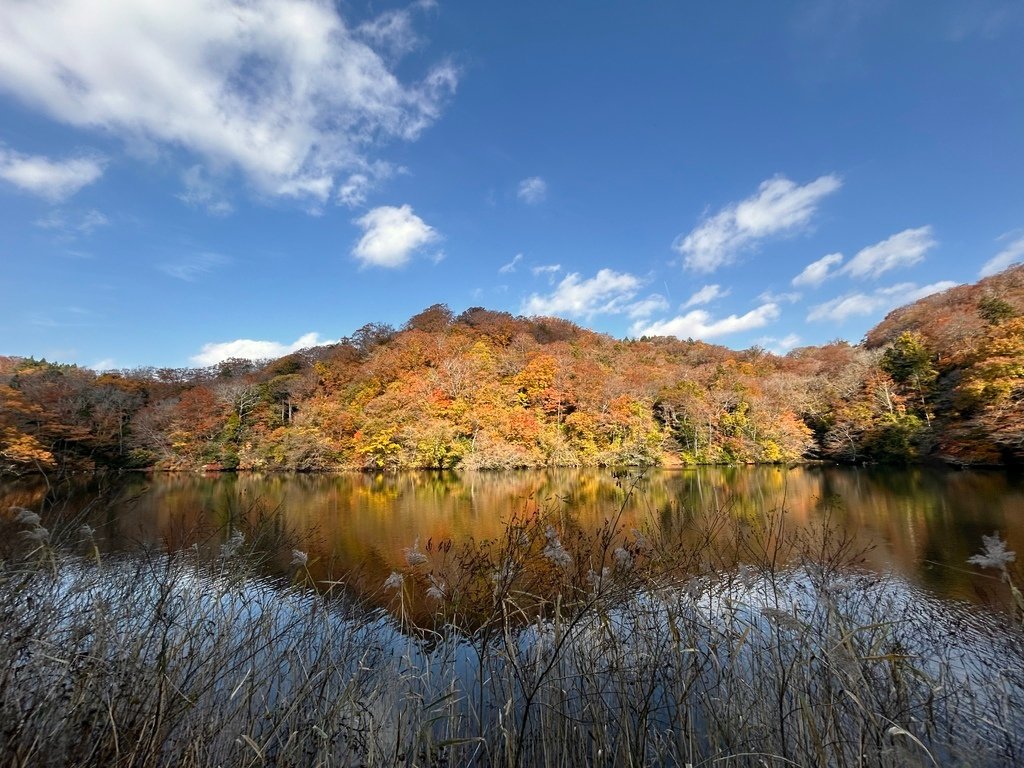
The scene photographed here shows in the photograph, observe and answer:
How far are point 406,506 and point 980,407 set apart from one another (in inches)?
1209

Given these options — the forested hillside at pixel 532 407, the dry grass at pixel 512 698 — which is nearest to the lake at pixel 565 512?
the dry grass at pixel 512 698

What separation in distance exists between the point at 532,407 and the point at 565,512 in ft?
109

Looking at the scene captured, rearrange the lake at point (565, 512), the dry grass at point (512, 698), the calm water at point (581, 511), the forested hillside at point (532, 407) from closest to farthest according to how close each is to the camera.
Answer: the dry grass at point (512, 698) → the lake at point (565, 512) → the calm water at point (581, 511) → the forested hillside at point (532, 407)

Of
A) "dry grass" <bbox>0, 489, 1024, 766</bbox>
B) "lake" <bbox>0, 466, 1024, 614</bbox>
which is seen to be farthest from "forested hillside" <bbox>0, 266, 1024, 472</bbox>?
"dry grass" <bbox>0, 489, 1024, 766</bbox>

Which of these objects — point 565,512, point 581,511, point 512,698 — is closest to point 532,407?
point 581,511

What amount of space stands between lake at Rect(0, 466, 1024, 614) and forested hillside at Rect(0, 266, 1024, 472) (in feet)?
27.2

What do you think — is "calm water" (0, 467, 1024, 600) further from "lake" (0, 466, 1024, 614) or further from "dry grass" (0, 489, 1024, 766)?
"dry grass" (0, 489, 1024, 766)

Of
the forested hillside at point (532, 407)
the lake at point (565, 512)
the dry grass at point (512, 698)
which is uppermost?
the forested hillside at point (532, 407)

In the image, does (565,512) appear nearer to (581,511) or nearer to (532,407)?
(581,511)

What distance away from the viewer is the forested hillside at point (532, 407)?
3069cm

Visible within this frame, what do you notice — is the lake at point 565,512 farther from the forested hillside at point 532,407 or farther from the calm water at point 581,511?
the forested hillside at point 532,407

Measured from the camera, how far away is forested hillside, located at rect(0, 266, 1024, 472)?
30688 mm

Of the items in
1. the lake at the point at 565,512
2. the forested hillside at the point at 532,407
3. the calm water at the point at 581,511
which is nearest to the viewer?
the lake at the point at 565,512

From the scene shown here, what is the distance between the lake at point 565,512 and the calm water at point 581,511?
5 cm
